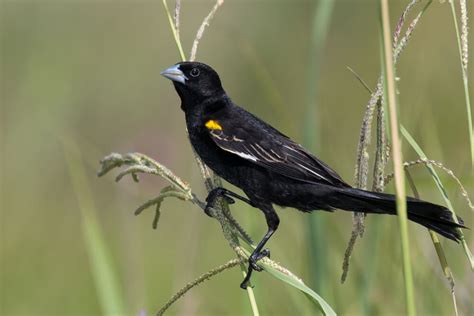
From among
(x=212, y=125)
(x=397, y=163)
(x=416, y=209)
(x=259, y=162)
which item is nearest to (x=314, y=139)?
(x=416, y=209)

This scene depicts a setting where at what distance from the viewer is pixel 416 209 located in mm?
1986

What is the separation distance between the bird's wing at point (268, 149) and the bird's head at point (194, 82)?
220mm

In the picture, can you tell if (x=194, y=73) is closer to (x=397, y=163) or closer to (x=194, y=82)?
(x=194, y=82)

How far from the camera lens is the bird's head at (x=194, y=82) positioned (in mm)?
3059

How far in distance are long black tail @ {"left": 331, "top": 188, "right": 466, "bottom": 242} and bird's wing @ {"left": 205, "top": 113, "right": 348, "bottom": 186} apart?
0.26 m

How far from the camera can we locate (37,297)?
573cm

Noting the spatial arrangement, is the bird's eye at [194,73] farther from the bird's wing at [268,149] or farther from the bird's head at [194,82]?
the bird's wing at [268,149]

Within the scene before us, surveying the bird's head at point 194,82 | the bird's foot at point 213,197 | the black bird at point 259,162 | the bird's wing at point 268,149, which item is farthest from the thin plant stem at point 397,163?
the bird's head at point 194,82

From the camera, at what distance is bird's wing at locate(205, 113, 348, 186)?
8.56 feet

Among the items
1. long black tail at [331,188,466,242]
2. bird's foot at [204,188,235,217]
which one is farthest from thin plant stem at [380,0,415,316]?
bird's foot at [204,188,235,217]

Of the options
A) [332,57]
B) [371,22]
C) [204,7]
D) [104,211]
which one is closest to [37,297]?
[104,211]

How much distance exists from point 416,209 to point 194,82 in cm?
132

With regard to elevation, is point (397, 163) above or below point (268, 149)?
below

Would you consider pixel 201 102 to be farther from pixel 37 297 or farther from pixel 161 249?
pixel 161 249
